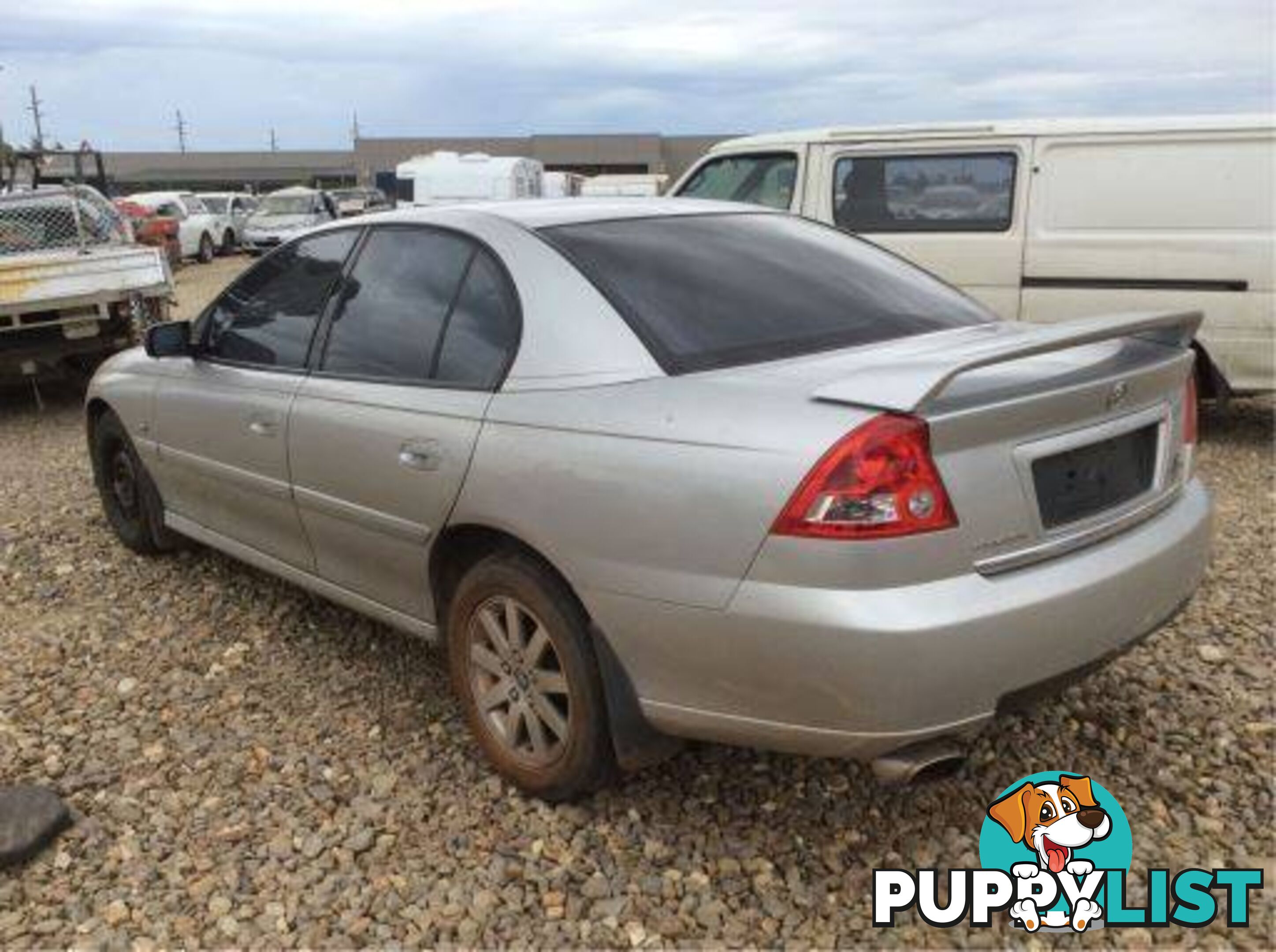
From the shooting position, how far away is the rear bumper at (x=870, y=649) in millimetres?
2404

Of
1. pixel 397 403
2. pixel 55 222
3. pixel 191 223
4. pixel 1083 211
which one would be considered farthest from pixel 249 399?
pixel 191 223

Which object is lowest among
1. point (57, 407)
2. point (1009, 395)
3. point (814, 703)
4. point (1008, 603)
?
point (57, 407)

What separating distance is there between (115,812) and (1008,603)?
7.70ft

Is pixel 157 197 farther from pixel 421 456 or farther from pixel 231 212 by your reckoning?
pixel 421 456

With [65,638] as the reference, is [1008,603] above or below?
above

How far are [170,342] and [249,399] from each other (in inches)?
27.3

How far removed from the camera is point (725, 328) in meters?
3.01

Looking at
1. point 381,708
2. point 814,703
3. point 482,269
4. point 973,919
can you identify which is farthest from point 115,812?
point 973,919

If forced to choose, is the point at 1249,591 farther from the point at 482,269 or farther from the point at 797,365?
the point at 482,269

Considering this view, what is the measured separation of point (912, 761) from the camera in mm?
2506

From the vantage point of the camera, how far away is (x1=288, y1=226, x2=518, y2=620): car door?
3188 millimetres

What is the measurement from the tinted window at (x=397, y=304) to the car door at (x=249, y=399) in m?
0.17

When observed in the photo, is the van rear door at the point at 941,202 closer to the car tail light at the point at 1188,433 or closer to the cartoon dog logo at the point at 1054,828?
the car tail light at the point at 1188,433

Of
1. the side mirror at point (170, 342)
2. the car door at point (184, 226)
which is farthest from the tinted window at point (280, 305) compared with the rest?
the car door at point (184, 226)
